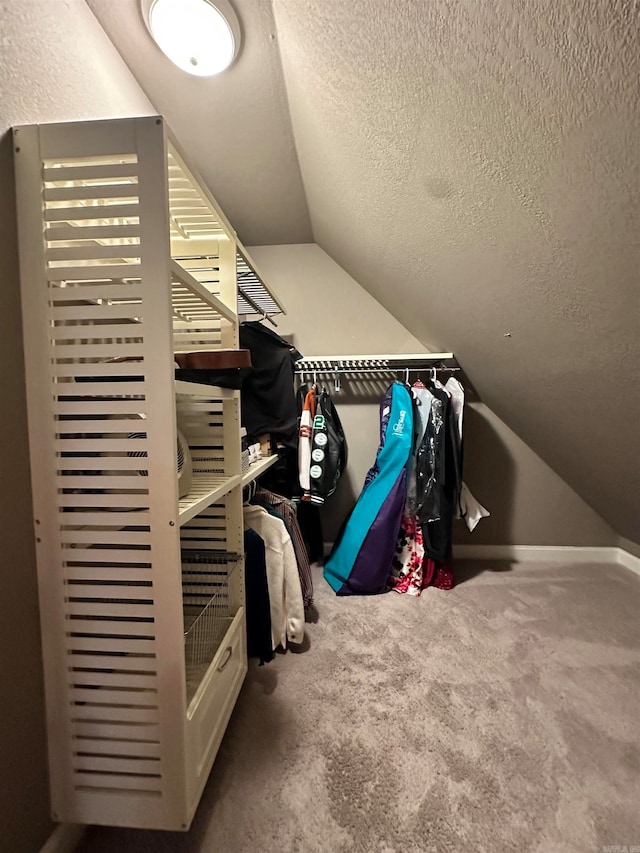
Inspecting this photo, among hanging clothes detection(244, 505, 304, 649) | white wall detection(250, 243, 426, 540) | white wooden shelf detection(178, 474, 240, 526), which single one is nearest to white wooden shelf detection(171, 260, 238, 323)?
white wooden shelf detection(178, 474, 240, 526)

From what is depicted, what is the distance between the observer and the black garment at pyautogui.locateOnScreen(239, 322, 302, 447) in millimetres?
1747

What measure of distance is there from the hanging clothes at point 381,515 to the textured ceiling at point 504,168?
56 cm

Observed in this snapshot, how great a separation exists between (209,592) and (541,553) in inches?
A: 87.3

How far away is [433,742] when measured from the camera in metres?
1.12

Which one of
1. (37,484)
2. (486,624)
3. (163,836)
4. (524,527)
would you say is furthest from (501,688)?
(37,484)

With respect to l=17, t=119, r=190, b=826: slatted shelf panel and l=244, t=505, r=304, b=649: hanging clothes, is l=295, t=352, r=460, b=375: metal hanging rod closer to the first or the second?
l=244, t=505, r=304, b=649: hanging clothes

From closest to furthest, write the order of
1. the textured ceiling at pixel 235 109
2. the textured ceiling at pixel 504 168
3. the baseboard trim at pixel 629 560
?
the textured ceiling at pixel 504 168 < the textured ceiling at pixel 235 109 < the baseboard trim at pixel 629 560

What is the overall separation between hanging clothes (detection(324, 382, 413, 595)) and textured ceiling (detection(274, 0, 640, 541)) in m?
0.56

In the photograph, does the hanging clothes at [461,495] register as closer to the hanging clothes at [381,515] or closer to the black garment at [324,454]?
the hanging clothes at [381,515]

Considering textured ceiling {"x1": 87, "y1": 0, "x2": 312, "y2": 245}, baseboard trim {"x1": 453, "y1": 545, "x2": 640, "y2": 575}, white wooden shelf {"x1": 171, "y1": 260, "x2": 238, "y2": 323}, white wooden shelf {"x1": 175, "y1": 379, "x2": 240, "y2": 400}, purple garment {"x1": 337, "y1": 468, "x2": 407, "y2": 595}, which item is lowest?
baseboard trim {"x1": 453, "y1": 545, "x2": 640, "y2": 575}

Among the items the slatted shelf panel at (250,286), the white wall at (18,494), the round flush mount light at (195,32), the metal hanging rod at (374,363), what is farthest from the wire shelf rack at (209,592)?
the round flush mount light at (195,32)

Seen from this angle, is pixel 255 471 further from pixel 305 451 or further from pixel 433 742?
pixel 433 742

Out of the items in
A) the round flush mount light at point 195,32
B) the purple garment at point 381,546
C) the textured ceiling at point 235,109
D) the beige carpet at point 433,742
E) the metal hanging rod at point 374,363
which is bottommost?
the beige carpet at point 433,742

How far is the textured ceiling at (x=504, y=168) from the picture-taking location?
0.60 metres
